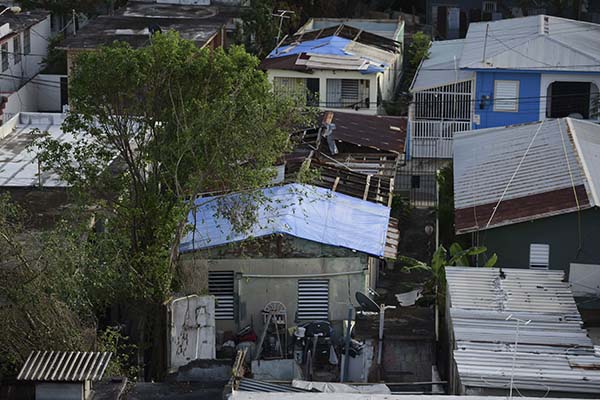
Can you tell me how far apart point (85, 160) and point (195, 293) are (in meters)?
2.88

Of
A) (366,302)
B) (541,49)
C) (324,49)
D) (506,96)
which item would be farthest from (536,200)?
(324,49)

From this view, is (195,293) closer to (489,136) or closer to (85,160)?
(85,160)

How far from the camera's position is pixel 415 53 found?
4100 cm

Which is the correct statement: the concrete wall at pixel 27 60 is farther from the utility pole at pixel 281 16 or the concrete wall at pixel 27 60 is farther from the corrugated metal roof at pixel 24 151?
the corrugated metal roof at pixel 24 151

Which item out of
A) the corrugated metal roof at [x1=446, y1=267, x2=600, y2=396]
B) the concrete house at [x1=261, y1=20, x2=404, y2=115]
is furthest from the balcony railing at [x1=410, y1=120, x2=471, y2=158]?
the corrugated metal roof at [x1=446, y1=267, x2=600, y2=396]

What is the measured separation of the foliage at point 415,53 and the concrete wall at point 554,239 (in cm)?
1842

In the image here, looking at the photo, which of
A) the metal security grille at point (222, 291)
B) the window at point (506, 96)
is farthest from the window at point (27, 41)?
the metal security grille at point (222, 291)

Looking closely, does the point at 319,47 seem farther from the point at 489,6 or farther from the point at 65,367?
the point at 65,367

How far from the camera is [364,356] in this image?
64.6ft

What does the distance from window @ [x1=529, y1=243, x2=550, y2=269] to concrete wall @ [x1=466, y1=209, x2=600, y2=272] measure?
0.22ft

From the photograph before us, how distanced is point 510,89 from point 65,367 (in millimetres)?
22418

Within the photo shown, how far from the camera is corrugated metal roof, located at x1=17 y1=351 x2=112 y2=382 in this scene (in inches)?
567

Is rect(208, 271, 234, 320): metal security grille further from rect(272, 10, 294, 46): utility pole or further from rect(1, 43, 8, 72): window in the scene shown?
rect(272, 10, 294, 46): utility pole

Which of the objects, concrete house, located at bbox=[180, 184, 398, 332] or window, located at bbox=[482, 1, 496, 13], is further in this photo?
window, located at bbox=[482, 1, 496, 13]
